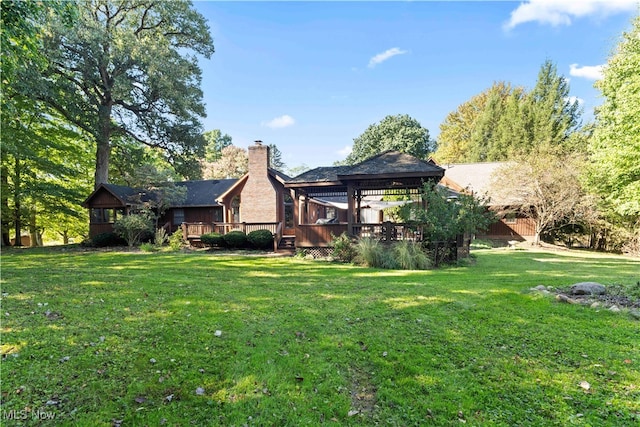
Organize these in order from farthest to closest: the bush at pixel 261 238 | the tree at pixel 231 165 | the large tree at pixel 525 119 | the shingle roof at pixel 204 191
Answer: the tree at pixel 231 165
the large tree at pixel 525 119
the shingle roof at pixel 204 191
the bush at pixel 261 238

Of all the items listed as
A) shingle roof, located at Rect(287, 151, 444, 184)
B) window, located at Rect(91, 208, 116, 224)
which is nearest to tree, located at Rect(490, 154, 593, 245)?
shingle roof, located at Rect(287, 151, 444, 184)

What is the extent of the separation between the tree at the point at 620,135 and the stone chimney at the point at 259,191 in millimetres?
16414

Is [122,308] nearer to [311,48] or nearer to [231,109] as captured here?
[311,48]

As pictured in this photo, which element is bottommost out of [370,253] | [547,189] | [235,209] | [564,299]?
[564,299]

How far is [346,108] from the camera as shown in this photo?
22547 mm

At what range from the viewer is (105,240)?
1770 centimetres

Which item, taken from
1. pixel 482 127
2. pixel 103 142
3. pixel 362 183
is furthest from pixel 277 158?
pixel 362 183

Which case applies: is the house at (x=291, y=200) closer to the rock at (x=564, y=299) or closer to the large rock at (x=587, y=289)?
the large rock at (x=587, y=289)

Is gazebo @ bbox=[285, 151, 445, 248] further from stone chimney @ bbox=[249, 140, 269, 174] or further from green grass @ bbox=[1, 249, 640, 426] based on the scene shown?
green grass @ bbox=[1, 249, 640, 426]

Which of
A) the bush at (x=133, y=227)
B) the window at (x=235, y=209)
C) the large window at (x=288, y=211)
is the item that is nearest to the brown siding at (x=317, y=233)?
the large window at (x=288, y=211)

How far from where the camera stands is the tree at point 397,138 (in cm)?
3400

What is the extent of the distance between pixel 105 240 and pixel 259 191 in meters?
9.63

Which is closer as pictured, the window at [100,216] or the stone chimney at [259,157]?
the stone chimney at [259,157]

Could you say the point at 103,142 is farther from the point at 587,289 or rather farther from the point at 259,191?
the point at 587,289
